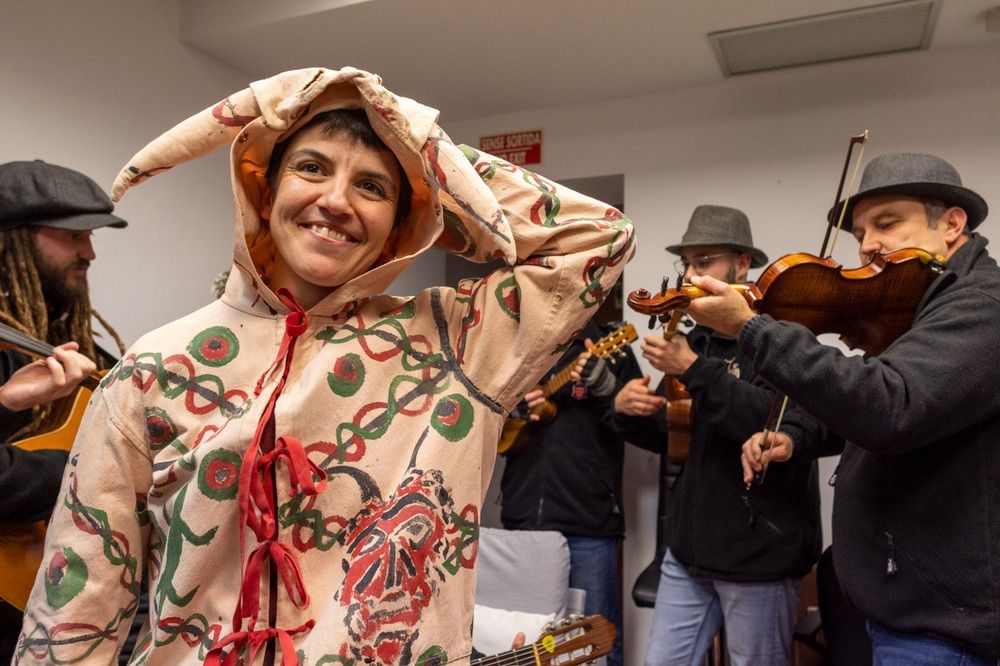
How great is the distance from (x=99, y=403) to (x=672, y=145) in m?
2.97

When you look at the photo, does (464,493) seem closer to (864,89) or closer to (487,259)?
(487,259)

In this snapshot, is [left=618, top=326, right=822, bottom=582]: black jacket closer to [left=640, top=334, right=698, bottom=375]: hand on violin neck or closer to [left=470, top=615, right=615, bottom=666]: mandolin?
[left=640, top=334, right=698, bottom=375]: hand on violin neck

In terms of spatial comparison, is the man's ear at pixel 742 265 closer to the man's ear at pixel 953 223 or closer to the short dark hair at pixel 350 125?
the man's ear at pixel 953 223

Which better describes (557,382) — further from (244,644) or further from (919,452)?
(244,644)

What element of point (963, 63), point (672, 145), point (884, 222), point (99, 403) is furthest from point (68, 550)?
point (963, 63)

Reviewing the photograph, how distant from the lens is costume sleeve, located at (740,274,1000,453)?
4.58 ft

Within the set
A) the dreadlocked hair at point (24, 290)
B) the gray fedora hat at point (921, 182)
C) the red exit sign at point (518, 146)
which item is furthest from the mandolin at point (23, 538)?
the red exit sign at point (518, 146)

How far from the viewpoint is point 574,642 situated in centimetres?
188

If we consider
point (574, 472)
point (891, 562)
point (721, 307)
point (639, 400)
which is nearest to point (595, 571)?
point (574, 472)

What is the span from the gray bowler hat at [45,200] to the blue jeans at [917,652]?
7.23ft

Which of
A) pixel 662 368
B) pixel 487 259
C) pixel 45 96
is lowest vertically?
pixel 662 368

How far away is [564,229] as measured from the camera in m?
1.03

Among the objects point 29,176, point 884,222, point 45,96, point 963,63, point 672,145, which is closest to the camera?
point 884,222

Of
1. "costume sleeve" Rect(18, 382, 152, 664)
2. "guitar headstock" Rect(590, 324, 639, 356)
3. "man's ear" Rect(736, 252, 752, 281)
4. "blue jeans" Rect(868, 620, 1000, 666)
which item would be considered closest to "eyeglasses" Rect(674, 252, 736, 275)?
"man's ear" Rect(736, 252, 752, 281)
